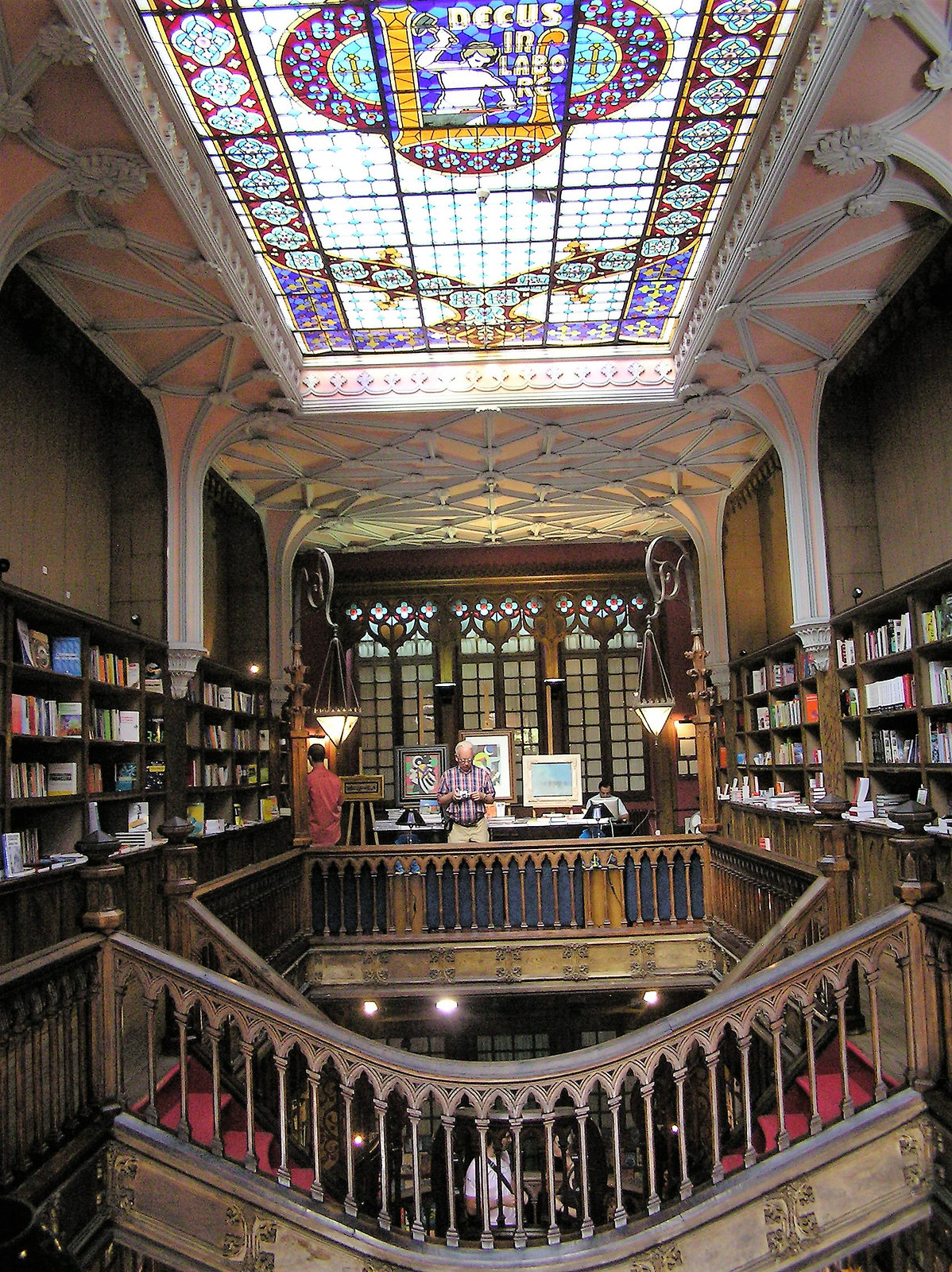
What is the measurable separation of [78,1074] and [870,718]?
7.11 m

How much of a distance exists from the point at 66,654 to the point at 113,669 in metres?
0.98

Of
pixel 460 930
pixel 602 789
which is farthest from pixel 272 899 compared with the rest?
pixel 602 789

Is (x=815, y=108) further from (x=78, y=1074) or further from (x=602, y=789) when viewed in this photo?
(x=602, y=789)

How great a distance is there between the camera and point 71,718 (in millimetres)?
7324

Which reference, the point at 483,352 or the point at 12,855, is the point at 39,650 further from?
the point at 483,352

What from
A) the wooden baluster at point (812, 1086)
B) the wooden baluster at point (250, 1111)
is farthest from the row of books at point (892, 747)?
the wooden baluster at point (250, 1111)

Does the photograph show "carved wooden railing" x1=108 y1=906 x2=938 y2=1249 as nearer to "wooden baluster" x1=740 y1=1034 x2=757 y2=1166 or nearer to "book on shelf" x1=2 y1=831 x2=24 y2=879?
"wooden baluster" x1=740 y1=1034 x2=757 y2=1166

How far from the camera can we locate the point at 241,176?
727 cm

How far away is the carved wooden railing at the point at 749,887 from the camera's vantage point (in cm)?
659

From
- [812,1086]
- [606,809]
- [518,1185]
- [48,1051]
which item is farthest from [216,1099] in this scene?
[606,809]

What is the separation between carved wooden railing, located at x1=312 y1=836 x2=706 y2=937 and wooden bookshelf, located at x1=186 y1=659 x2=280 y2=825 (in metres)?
2.23

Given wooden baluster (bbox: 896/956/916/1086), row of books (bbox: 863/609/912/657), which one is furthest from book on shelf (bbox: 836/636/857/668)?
wooden baluster (bbox: 896/956/916/1086)

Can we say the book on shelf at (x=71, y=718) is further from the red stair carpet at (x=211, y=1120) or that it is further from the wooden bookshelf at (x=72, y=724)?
the red stair carpet at (x=211, y=1120)

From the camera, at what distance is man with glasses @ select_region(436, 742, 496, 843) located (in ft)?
30.7
